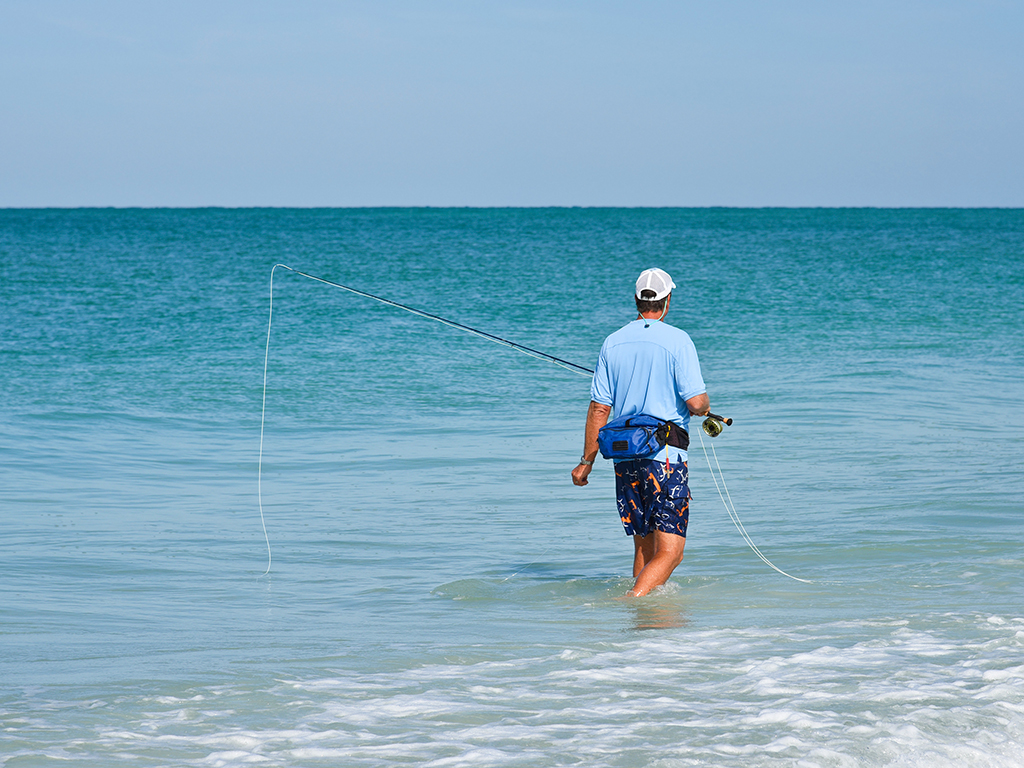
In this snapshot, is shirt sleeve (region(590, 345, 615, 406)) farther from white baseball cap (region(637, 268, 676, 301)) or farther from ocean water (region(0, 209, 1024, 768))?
ocean water (region(0, 209, 1024, 768))

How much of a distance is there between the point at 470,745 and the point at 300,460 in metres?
6.23

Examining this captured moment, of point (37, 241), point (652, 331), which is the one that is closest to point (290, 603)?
point (652, 331)

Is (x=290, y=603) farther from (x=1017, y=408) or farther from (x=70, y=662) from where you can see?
(x=1017, y=408)

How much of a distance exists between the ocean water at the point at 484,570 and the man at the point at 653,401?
Result: 0.37m

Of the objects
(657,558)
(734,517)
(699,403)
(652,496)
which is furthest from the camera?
(734,517)

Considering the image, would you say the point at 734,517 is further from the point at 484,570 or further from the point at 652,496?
the point at 652,496

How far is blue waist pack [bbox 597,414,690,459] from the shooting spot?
4.74 m

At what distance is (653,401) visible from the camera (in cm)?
476

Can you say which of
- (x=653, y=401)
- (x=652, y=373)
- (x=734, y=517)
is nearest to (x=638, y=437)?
(x=653, y=401)

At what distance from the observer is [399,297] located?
31.7 m

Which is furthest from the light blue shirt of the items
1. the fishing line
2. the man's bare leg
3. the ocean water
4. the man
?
the ocean water

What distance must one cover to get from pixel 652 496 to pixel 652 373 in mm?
529

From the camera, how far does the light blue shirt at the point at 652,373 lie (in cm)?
472

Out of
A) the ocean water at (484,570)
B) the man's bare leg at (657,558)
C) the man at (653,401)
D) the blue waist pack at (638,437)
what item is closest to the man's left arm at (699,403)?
the man at (653,401)
